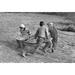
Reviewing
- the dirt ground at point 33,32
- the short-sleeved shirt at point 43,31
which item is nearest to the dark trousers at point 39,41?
the short-sleeved shirt at point 43,31

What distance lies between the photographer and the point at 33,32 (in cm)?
768

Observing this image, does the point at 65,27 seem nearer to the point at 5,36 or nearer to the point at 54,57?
the point at 54,57

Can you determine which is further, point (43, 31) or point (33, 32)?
point (33, 32)

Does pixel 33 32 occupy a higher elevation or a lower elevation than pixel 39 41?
higher

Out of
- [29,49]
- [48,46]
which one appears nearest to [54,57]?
[48,46]

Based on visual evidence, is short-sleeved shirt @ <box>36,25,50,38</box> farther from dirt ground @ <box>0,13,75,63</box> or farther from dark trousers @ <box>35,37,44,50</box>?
dirt ground @ <box>0,13,75,63</box>

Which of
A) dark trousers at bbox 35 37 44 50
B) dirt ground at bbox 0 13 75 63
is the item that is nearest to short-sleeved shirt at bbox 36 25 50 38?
dark trousers at bbox 35 37 44 50

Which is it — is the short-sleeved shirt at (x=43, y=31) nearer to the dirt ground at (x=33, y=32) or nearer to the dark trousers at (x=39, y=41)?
the dark trousers at (x=39, y=41)

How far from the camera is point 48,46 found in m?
7.68

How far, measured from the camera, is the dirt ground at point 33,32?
7602 millimetres

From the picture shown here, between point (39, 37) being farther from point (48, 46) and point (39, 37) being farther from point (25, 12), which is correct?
point (25, 12)

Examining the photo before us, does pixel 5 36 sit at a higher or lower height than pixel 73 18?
lower
